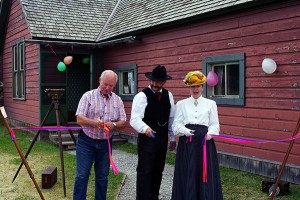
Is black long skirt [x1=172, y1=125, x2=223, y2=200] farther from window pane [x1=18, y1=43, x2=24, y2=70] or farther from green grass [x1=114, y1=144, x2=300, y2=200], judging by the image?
window pane [x1=18, y1=43, x2=24, y2=70]

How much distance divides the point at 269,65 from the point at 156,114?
289cm

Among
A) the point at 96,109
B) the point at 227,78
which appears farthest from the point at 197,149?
the point at 227,78

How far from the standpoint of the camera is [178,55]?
905 cm

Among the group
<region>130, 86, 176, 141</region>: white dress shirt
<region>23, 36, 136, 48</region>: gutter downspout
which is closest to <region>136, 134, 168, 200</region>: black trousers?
<region>130, 86, 176, 141</region>: white dress shirt

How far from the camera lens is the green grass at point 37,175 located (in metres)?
5.77

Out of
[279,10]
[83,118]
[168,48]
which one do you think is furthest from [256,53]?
[83,118]

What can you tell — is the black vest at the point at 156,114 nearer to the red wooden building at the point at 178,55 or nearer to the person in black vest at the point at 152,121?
the person in black vest at the point at 152,121

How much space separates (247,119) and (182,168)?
3.24 m

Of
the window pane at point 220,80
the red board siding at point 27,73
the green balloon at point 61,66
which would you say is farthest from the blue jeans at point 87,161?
the red board siding at point 27,73

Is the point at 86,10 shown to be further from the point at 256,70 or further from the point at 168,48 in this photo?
the point at 256,70

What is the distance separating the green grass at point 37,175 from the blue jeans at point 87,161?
3.46ft

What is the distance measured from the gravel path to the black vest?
1480mm

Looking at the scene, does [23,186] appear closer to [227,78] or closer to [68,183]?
[68,183]

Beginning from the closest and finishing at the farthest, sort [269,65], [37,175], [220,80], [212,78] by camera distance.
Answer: [269,65], [37,175], [212,78], [220,80]
